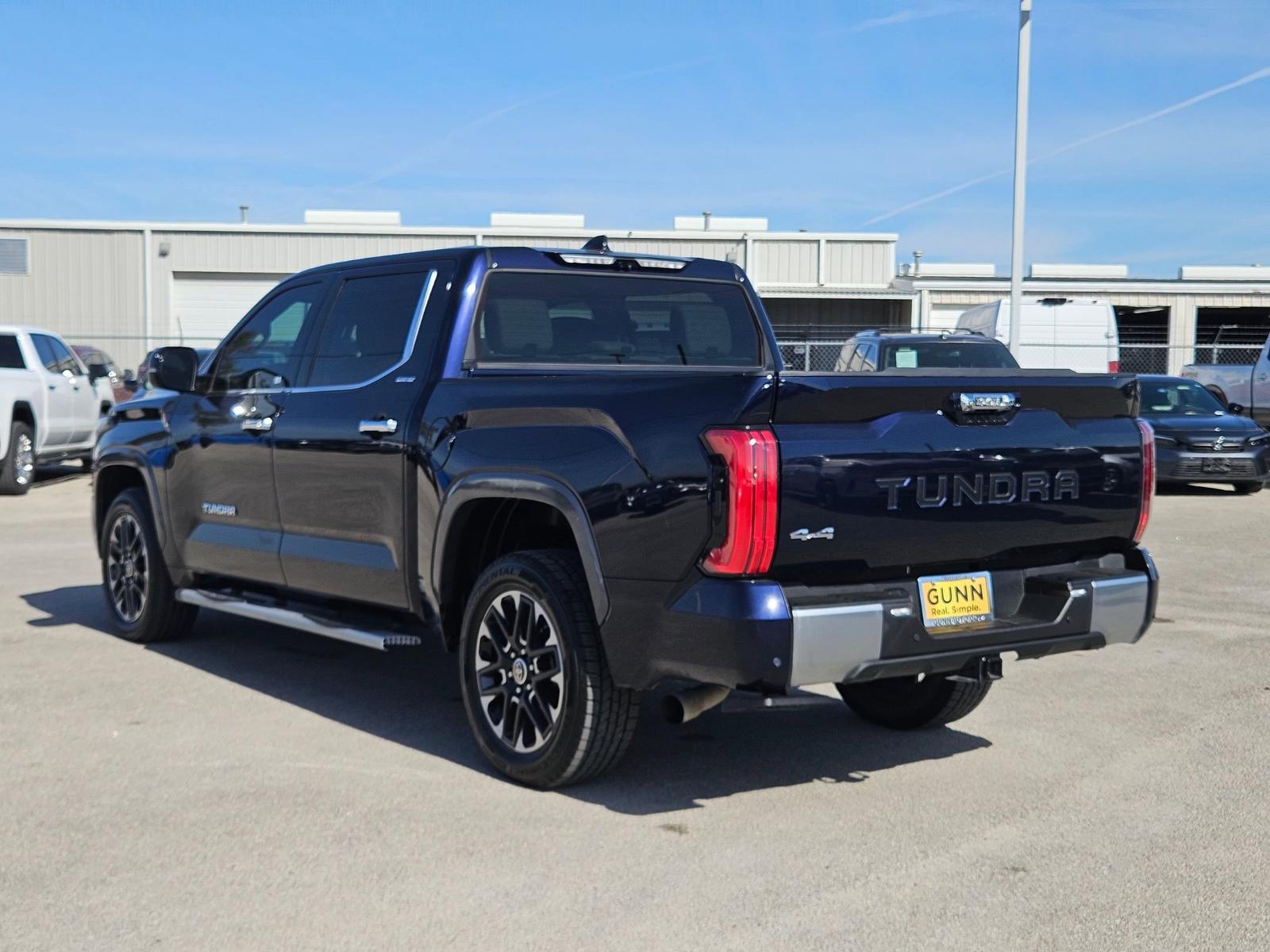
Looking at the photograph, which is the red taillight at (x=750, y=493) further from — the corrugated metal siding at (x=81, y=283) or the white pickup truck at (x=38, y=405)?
the corrugated metal siding at (x=81, y=283)

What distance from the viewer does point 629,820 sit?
4762 millimetres

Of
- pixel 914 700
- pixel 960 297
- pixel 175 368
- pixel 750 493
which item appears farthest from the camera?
pixel 960 297

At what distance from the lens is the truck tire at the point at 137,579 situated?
743 centimetres

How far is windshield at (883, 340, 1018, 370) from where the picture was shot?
54.9 ft

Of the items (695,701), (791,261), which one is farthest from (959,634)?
(791,261)

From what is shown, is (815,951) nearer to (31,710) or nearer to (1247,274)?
(31,710)

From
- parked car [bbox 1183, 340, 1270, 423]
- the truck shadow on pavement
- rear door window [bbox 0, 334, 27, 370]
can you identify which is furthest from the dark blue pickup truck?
parked car [bbox 1183, 340, 1270, 423]

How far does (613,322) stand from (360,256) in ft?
100

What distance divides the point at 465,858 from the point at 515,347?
220 cm

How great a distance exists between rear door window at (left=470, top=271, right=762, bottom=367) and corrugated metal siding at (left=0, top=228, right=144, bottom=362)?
110ft

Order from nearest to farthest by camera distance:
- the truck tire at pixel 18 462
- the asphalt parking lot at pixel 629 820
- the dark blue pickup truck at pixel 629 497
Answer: the asphalt parking lot at pixel 629 820 → the dark blue pickup truck at pixel 629 497 → the truck tire at pixel 18 462

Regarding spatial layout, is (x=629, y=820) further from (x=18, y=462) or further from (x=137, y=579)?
(x=18, y=462)

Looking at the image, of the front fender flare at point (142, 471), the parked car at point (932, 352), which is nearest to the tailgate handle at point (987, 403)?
the front fender flare at point (142, 471)

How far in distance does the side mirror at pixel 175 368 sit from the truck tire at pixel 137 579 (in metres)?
0.86
